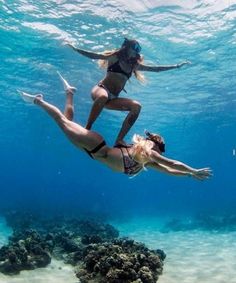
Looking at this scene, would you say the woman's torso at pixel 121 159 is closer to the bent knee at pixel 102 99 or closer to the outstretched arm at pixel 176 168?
the outstretched arm at pixel 176 168

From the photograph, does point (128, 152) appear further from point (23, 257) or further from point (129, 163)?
point (23, 257)

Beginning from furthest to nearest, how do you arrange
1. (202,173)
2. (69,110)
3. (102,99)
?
(69,110), (102,99), (202,173)

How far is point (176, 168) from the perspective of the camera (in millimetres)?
6930

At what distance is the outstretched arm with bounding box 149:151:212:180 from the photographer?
6691 mm

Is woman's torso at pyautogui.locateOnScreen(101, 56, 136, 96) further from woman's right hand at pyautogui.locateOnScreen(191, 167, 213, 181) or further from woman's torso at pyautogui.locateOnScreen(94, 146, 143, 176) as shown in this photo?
woman's right hand at pyautogui.locateOnScreen(191, 167, 213, 181)

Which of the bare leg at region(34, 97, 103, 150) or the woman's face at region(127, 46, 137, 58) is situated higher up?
the woman's face at region(127, 46, 137, 58)

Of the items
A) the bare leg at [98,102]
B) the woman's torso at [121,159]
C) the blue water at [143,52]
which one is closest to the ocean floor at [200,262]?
the woman's torso at [121,159]

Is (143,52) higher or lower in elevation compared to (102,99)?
higher

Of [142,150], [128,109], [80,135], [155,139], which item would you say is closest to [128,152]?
[142,150]

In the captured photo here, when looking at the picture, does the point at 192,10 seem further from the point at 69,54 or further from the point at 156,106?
the point at 156,106

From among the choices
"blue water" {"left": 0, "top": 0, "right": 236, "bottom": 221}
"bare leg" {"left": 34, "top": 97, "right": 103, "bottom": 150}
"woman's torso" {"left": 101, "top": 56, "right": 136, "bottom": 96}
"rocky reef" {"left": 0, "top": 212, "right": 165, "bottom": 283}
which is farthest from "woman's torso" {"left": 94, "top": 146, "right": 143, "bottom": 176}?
"blue water" {"left": 0, "top": 0, "right": 236, "bottom": 221}

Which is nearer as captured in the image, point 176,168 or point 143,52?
point 176,168

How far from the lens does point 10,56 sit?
27625mm

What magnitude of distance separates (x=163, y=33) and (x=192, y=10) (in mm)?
2895
